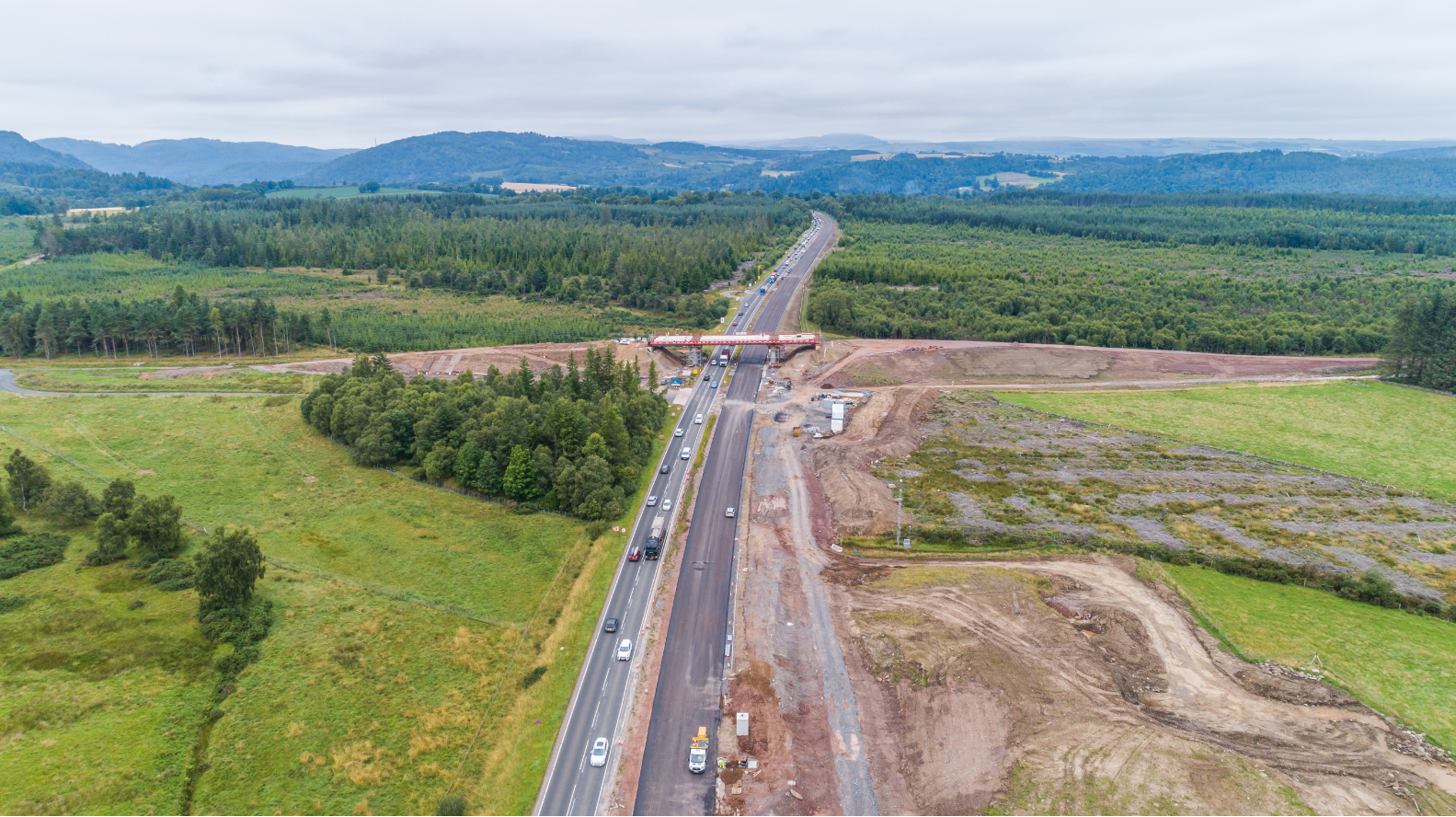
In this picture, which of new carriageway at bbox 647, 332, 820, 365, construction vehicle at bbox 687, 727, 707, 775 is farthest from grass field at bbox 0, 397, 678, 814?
new carriageway at bbox 647, 332, 820, 365

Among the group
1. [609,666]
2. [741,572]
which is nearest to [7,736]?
[609,666]

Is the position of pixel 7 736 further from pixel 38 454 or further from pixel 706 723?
pixel 38 454

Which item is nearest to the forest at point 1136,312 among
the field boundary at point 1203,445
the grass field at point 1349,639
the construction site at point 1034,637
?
the field boundary at point 1203,445

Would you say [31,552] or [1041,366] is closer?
[31,552]

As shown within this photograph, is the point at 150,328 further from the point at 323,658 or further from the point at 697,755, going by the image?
the point at 697,755

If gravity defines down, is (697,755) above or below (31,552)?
below

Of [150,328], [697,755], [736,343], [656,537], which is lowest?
[697,755]

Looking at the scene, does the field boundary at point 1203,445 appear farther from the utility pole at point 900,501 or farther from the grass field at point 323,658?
the grass field at point 323,658

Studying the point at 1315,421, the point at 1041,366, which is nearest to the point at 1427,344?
the point at 1315,421
